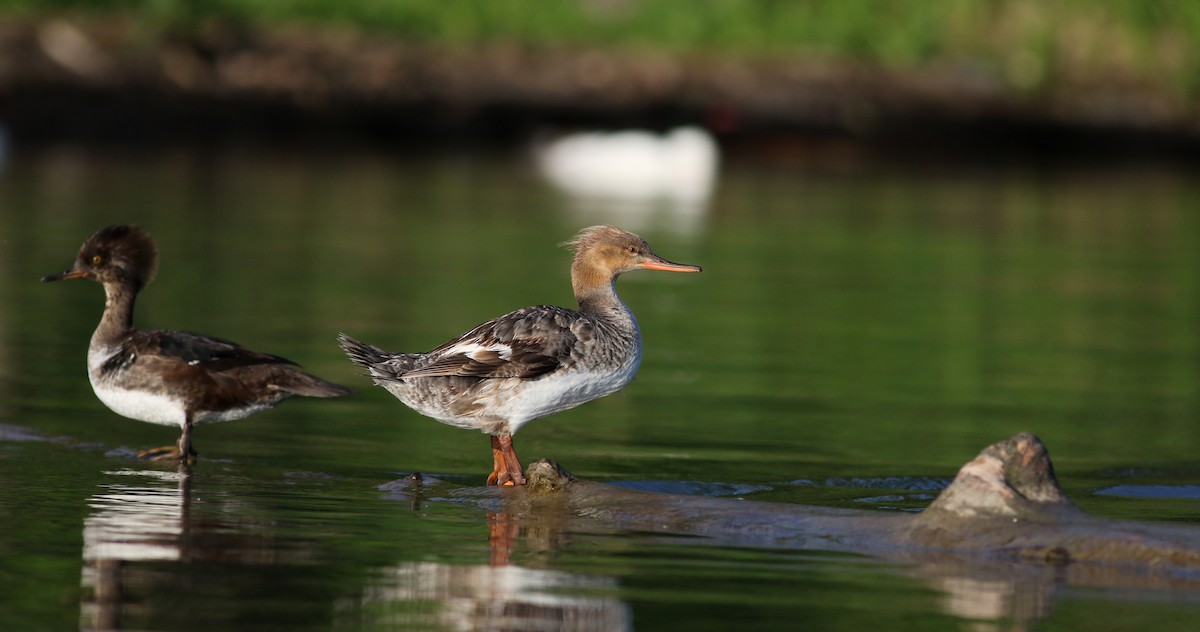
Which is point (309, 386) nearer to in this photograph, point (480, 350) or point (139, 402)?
point (139, 402)

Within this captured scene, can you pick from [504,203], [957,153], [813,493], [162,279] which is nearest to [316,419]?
[813,493]

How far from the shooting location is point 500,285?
56.6ft

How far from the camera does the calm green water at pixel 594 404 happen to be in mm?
6770

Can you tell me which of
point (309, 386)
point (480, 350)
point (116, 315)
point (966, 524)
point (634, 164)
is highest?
point (634, 164)

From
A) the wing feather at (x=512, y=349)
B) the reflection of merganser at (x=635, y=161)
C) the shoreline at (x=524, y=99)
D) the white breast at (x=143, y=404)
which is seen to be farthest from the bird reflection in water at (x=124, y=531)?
the shoreline at (x=524, y=99)

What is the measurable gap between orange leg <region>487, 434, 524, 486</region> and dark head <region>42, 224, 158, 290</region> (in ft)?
8.07

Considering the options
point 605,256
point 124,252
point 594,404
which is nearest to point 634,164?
point 594,404

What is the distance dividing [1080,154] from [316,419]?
28.2 meters

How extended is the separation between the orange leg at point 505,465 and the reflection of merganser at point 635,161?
2236 cm

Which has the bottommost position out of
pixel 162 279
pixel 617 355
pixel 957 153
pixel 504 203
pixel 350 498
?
pixel 350 498

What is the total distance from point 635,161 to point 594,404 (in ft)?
72.8

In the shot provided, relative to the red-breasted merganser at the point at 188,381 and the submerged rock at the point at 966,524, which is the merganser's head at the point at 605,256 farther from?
the submerged rock at the point at 966,524

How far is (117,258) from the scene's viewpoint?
10398 mm

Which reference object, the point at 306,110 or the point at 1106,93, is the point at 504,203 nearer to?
the point at 306,110
